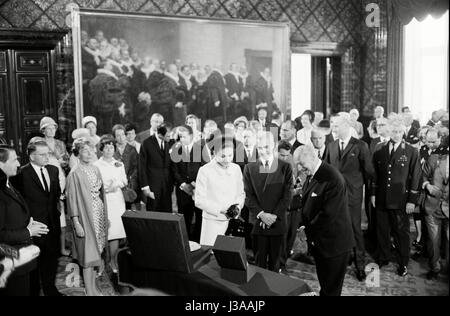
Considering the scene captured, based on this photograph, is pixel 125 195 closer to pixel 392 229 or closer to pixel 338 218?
pixel 338 218

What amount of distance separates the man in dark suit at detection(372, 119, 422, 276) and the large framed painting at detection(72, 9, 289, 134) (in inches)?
138

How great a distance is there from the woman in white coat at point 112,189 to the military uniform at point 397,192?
8.08 ft

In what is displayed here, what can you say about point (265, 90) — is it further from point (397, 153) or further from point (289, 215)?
point (397, 153)

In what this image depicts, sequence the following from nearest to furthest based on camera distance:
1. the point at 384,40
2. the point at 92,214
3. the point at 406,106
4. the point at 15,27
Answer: the point at 92,214
the point at 15,27
the point at 406,106
the point at 384,40

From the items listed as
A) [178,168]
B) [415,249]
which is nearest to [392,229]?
[415,249]

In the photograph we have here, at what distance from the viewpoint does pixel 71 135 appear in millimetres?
7012

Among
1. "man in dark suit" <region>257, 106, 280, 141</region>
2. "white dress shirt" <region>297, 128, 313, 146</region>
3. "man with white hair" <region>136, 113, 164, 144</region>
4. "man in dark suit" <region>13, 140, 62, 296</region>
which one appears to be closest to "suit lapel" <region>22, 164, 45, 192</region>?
"man in dark suit" <region>13, 140, 62, 296</region>

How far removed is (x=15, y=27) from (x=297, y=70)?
4765 mm

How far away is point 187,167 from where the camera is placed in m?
5.43

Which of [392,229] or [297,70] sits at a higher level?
[297,70]

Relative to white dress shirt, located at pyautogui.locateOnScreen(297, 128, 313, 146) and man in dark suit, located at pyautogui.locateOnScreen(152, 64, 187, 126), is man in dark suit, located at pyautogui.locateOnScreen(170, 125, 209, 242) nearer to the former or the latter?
white dress shirt, located at pyautogui.locateOnScreen(297, 128, 313, 146)

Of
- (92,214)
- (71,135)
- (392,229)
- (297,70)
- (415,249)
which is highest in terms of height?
(297,70)
